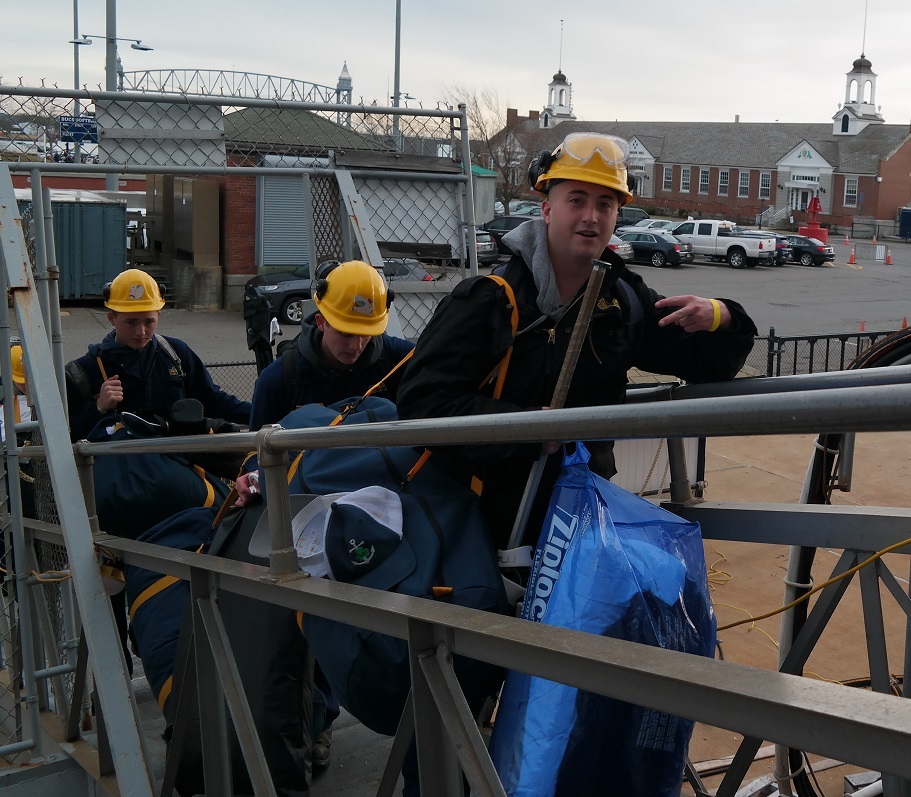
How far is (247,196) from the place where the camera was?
22281mm

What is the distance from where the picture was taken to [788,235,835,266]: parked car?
39.2 m

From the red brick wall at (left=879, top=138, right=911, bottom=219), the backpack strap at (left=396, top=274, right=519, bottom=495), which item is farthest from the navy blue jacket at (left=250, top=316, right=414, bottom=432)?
the red brick wall at (left=879, top=138, right=911, bottom=219)

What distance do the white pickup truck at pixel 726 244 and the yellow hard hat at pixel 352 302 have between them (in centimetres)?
3639

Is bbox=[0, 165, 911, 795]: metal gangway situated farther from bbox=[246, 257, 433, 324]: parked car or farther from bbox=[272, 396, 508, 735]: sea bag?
bbox=[246, 257, 433, 324]: parked car

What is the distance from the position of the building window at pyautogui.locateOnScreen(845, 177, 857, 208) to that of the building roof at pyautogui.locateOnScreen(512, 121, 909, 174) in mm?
579

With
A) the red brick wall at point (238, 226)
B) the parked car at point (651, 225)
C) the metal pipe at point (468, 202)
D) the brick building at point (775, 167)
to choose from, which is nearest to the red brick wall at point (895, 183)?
the brick building at point (775, 167)

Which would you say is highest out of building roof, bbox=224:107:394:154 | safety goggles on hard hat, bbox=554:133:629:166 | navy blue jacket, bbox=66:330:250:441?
building roof, bbox=224:107:394:154

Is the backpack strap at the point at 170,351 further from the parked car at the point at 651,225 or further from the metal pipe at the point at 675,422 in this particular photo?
the parked car at the point at 651,225

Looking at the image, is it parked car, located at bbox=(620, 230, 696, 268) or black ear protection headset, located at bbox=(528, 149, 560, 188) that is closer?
black ear protection headset, located at bbox=(528, 149, 560, 188)

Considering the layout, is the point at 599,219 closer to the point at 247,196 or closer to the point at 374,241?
the point at 374,241

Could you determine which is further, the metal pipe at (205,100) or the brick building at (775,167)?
the brick building at (775,167)

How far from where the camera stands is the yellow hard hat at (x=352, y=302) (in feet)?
12.4

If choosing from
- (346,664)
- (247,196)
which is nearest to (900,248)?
(247,196)

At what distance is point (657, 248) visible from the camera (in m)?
36.7
